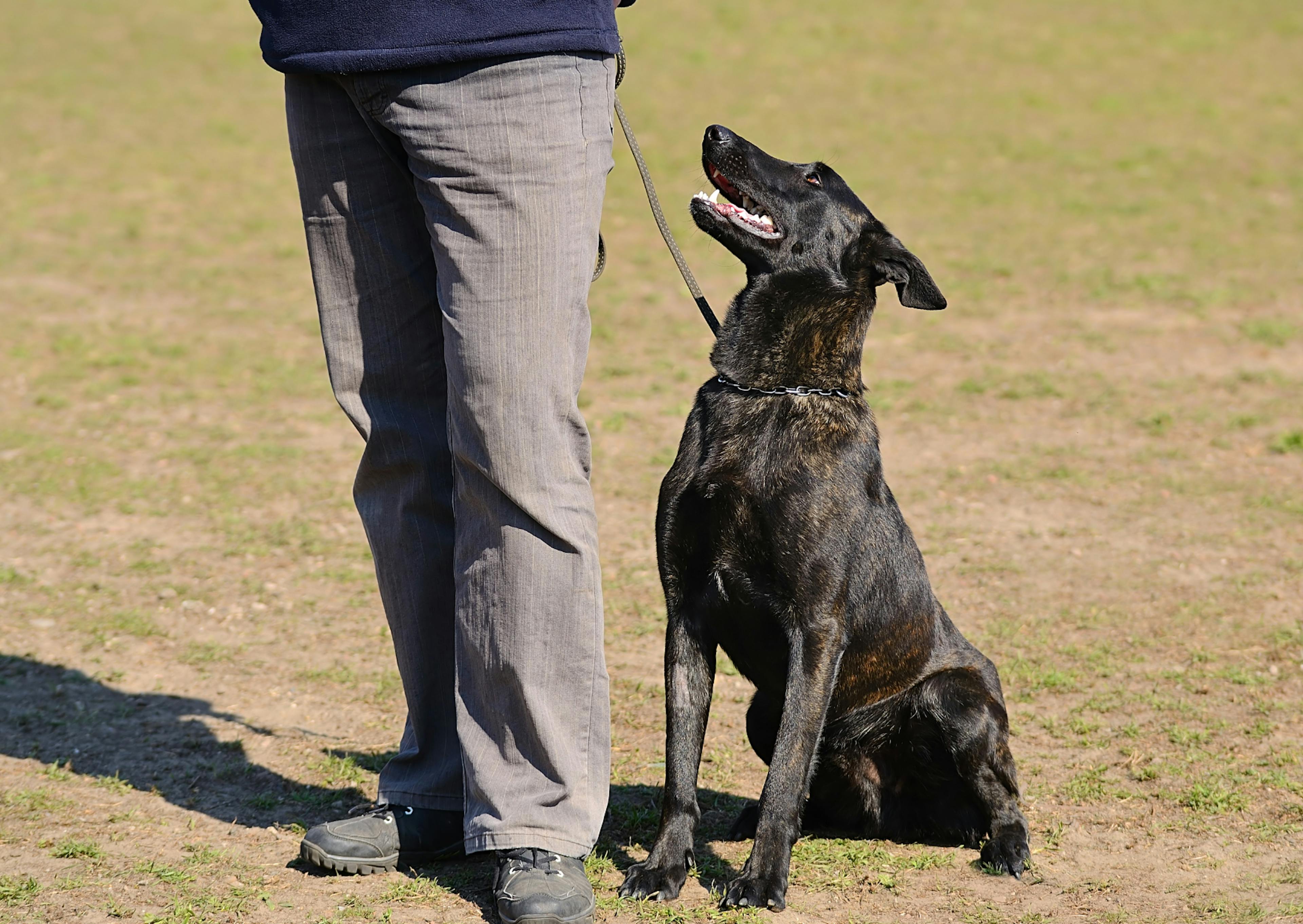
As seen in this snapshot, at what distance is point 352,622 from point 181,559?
3.20 ft

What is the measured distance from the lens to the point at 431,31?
8.87 ft

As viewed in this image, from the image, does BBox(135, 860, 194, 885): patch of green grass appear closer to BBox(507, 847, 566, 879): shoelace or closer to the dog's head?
BBox(507, 847, 566, 879): shoelace

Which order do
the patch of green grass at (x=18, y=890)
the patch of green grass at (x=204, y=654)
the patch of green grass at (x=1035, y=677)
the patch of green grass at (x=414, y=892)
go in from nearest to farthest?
the patch of green grass at (x=18, y=890)
the patch of green grass at (x=414, y=892)
the patch of green grass at (x=1035, y=677)
the patch of green grass at (x=204, y=654)

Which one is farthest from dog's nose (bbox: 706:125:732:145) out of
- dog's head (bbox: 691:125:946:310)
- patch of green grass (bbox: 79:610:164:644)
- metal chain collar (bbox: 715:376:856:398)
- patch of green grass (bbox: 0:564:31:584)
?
patch of green grass (bbox: 0:564:31:584)

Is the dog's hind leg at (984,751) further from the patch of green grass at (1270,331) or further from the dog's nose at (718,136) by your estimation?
the patch of green grass at (1270,331)

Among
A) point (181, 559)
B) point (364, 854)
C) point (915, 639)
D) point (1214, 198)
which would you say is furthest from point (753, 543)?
point (1214, 198)

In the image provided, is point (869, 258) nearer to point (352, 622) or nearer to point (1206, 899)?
point (1206, 899)

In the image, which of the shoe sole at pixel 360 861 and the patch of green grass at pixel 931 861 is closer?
the shoe sole at pixel 360 861

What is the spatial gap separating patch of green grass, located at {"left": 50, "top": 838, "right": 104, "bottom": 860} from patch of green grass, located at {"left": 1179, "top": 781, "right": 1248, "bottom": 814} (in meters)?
2.72

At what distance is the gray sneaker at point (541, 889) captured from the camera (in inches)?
111

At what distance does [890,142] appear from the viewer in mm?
14156

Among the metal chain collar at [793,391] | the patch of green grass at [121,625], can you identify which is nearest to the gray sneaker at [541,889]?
the metal chain collar at [793,391]

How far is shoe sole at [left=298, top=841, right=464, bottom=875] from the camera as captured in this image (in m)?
3.14

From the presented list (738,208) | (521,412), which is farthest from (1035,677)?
(521,412)
